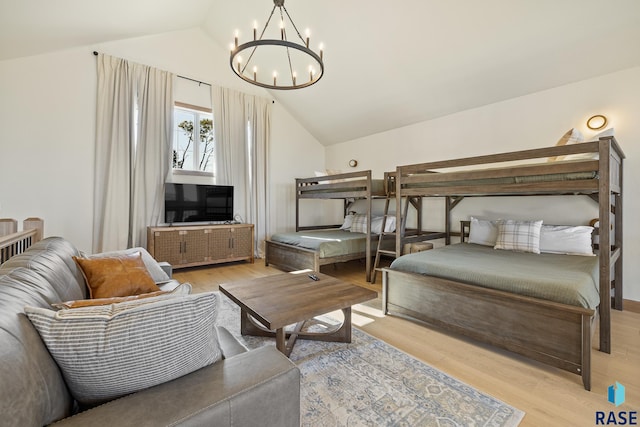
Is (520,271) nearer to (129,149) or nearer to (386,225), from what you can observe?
(386,225)

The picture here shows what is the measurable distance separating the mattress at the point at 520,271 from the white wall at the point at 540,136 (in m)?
0.66

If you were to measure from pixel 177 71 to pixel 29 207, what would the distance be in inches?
108

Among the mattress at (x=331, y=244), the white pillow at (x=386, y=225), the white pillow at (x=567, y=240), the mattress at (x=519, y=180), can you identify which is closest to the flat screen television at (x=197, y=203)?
the mattress at (x=331, y=244)

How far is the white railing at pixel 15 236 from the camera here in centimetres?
177

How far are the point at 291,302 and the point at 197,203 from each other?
10.7 ft

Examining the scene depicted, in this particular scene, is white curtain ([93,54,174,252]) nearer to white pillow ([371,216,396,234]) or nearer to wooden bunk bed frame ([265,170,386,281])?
wooden bunk bed frame ([265,170,386,281])

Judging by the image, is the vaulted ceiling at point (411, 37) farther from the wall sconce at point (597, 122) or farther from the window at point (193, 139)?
the window at point (193, 139)

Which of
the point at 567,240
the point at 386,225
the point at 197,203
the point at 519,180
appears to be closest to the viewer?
the point at 519,180

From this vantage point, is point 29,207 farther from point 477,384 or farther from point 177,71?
point 477,384

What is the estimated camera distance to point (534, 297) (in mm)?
1769

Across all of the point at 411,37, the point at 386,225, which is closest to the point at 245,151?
the point at 386,225

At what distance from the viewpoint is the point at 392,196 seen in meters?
4.21

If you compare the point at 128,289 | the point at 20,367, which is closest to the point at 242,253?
the point at 128,289

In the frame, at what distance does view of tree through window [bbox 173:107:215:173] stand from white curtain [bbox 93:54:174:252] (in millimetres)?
255
